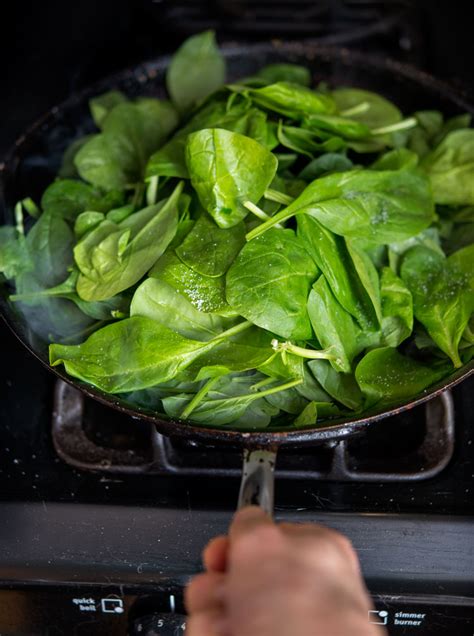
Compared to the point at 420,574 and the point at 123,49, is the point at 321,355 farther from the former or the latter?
the point at 123,49

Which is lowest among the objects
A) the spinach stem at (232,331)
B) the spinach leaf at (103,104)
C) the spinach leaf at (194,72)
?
the spinach stem at (232,331)

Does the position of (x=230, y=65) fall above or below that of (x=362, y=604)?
above

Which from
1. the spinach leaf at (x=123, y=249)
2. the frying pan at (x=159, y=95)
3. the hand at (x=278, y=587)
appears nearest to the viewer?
the hand at (x=278, y=587)

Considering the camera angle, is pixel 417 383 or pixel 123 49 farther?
pixel 123 49

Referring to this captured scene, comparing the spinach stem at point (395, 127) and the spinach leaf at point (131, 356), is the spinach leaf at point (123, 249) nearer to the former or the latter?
the spinach leaf at point (131, 356)

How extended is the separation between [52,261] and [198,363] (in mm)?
170

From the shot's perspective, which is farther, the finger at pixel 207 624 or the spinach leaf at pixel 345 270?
the spinach leaf at pixel 345 270

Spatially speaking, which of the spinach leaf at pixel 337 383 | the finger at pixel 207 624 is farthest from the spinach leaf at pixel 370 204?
the finger at pixel 207 624

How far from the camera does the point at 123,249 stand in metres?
0.60

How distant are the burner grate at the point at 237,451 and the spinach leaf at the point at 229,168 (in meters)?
0.19

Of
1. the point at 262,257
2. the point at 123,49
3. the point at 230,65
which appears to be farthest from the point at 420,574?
the point at 123,49

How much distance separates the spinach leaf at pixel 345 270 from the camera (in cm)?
57

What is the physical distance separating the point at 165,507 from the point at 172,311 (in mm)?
144

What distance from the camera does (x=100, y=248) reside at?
0.61 meters
